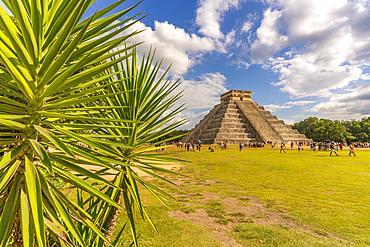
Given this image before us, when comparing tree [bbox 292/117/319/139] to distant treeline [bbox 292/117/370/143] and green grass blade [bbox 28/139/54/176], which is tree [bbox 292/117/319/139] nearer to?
distant treeline [bbox 292/117/370/143]

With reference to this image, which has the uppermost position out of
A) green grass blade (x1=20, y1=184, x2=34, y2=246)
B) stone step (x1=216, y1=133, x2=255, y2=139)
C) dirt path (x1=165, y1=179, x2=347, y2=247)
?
stone step (x1=216, y1=133, x2=255, y2=139)

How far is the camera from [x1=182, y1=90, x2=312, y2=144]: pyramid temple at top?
4553cm

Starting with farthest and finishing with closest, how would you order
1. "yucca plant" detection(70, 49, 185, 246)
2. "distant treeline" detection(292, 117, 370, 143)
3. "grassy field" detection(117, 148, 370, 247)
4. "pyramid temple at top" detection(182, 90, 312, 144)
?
"distant treeline" detection(292, 117, 370, 143)
"pyramid temple at top" detection(182, 90, 312, 144)
"grassy field" detection(117, 148, 370, 247)
"yucca plant" detection(70, 49, 185, 246)

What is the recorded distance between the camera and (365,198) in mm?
5812

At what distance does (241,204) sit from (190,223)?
2.02m

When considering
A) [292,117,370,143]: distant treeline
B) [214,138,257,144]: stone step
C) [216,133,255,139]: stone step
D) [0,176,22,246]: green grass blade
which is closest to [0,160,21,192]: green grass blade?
→ [0,176,22,246]: green grass blade

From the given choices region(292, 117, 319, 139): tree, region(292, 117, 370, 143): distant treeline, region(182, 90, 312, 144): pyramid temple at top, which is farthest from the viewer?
region(292, 117, 319, 139): tree

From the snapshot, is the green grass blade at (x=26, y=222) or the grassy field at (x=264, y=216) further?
the grassy field at (x=264, y=216)

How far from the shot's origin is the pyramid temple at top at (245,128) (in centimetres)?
4553

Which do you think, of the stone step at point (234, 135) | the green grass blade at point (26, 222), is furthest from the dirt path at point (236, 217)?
the stone step at point (234, 135)

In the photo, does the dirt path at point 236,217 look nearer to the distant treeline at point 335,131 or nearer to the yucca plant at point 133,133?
the yucca plant at point 133,133

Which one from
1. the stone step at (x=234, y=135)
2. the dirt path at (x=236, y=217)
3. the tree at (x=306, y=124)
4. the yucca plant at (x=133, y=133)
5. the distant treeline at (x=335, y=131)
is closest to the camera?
the yucca plant at (x=133, y=133)

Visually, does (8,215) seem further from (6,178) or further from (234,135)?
(234,135)

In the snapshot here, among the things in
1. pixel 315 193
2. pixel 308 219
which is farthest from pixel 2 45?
pixel 315 193
